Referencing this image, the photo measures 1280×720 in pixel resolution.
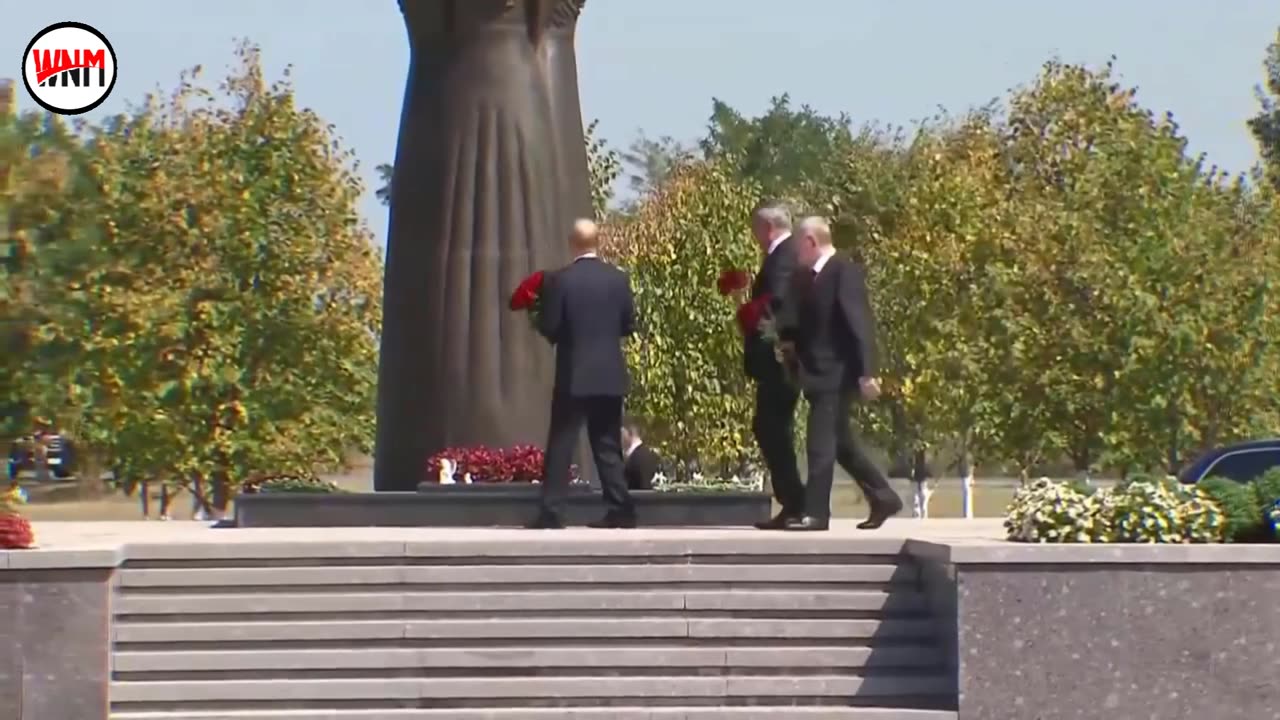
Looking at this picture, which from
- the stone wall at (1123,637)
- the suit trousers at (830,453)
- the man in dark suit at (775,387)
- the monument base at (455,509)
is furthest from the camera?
the monument base at (455,509)

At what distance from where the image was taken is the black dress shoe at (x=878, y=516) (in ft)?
51.0

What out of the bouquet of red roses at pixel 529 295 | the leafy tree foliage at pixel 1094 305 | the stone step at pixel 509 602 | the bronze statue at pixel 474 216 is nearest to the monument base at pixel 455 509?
the bouquet of red roses at pixel 529 295

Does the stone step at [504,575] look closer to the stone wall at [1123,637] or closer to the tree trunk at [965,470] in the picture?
the stone wall at [1123,637]

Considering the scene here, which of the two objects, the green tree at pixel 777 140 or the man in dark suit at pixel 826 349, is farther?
the green tree at pixel 777 140

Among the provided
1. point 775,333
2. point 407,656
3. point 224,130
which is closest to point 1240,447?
point 775,333

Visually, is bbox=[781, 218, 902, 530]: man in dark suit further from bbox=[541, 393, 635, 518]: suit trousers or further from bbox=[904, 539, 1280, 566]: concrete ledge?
bbox=[904, 539, 1280, 566]: concrete ledge

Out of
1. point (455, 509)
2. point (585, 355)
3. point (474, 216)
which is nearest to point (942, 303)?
point (474, 216)

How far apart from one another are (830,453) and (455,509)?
12.5 feet

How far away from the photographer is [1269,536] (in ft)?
44.5

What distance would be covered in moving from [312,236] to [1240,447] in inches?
801

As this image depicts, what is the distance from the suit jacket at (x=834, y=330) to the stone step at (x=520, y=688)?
220cm

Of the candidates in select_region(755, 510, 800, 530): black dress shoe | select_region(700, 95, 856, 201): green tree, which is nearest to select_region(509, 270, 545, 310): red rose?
select_region(755, 510, 800, 530): black dress shoe

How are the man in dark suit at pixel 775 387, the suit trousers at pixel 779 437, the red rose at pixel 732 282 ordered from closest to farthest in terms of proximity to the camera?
the man in dark suit at pixel 775 387 < the suit trousers at pixel 779 437 < the red rose at pixel 732 282

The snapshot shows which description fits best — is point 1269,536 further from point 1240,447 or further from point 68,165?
point 1240,447
